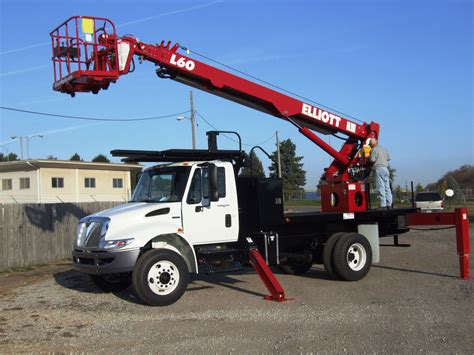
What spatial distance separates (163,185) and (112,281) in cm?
226

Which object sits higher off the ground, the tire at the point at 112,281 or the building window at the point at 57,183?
the building window at the point at 57,183

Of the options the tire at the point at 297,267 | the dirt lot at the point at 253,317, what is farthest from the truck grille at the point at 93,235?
the tire at the point at 297,267

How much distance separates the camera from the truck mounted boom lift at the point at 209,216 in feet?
29.2

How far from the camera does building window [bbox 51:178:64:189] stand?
36.0 meters

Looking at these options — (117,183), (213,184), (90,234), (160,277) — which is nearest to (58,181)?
(117,183)

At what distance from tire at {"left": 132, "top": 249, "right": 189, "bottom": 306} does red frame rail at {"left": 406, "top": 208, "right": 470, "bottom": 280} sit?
5648mm

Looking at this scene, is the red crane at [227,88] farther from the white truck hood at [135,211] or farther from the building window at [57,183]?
the building window at [57,183]

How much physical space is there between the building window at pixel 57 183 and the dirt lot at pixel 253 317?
999 inches

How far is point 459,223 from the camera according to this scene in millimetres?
10883

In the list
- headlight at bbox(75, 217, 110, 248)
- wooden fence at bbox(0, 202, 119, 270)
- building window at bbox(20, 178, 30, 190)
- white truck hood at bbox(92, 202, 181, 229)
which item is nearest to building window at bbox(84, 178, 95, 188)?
building window at bbox(20, 178, 30, 190)

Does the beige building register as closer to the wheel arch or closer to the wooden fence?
the wooden fence

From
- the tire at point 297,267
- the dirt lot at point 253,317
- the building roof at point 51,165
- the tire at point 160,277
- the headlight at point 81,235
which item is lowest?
the dirt lot at point 253,317

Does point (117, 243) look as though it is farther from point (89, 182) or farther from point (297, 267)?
point (89, 182)

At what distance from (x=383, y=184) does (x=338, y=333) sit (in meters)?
6.43
